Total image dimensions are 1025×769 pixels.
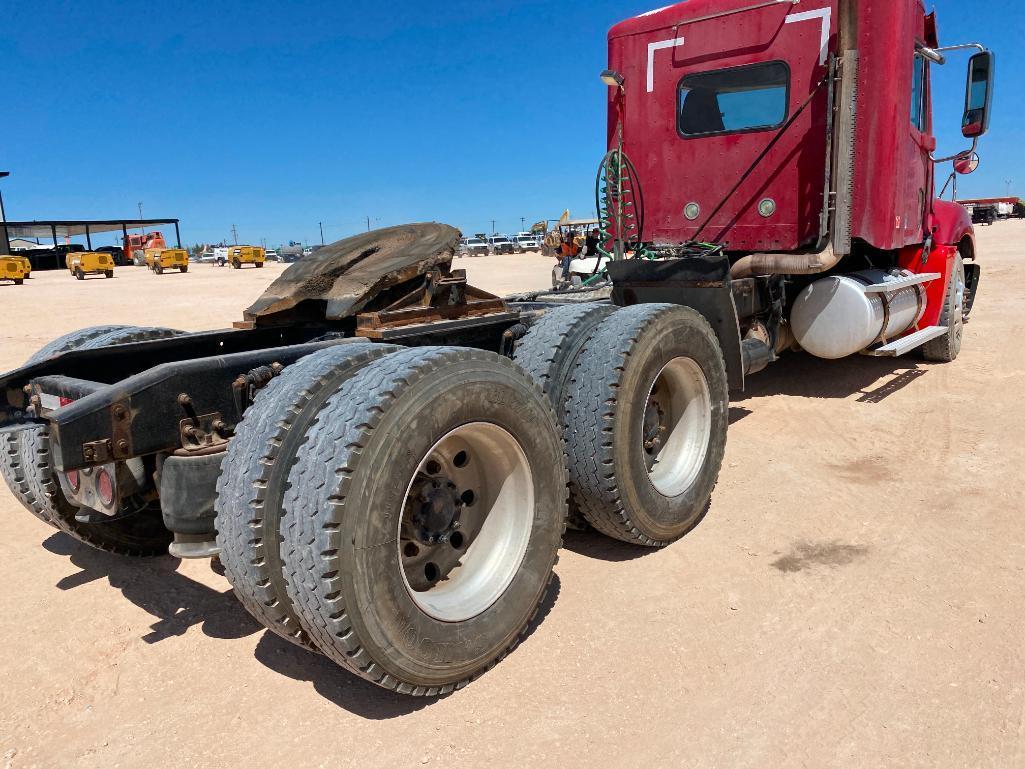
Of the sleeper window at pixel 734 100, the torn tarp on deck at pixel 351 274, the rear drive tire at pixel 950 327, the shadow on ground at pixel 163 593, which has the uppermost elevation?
the sleeper window at pixel 734 100

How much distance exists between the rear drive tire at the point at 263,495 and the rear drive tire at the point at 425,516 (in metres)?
0.06

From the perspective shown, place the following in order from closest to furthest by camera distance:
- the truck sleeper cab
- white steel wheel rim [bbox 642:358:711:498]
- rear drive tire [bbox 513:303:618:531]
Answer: rear drive tire [bbox 513:303:618:531] → white steel wheel rim [bbox 642:358:711:498] → the truck sleeper cab

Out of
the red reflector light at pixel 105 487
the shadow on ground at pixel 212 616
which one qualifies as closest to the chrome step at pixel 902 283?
the shadow on ground at pixel 212 616

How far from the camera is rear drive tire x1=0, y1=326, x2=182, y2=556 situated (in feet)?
10.2

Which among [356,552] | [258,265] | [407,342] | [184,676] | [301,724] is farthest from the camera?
[258,265]

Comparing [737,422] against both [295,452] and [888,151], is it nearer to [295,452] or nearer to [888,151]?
[888,151]

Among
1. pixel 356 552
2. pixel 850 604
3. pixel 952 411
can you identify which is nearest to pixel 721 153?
pixel 952 411

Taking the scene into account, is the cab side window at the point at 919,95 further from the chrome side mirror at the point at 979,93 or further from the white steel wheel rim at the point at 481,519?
the white steel wheel rim at the point at 481,519

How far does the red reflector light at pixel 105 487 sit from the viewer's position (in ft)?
8.52

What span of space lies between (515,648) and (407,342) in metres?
1.42

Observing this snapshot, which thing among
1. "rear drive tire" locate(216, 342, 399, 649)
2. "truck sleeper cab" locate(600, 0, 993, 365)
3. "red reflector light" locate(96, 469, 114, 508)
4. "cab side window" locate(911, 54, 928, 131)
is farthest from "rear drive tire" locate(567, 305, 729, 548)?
"cab side window" locate(911, 54, 928, 131)

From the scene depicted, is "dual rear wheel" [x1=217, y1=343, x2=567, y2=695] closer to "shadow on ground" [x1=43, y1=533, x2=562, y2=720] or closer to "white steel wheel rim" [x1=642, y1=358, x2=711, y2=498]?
"shadow on ground" [x1=43, y1=533, x2=562, y2=720]

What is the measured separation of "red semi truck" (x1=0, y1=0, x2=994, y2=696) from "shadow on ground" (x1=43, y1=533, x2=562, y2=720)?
0.56 feet

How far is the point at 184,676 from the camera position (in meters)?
2.71
